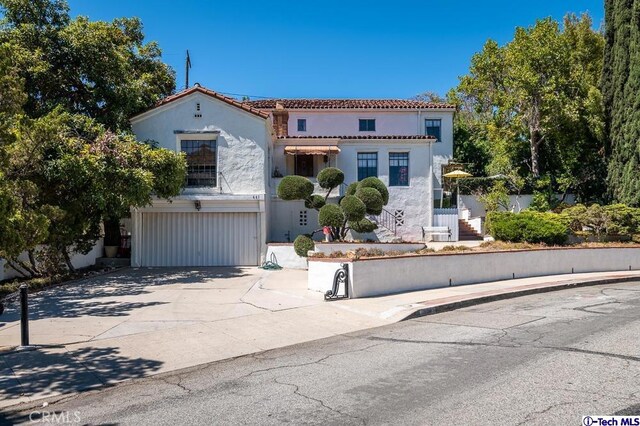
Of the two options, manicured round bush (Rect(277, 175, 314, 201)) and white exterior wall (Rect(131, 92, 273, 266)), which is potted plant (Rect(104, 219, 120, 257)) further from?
manicured round bush (Rect(277, 175, 314, 201))

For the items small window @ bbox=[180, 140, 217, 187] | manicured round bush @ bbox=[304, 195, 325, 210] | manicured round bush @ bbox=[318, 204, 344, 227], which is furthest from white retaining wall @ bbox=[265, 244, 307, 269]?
small window @ bbox=[180, 140, 217, 187]

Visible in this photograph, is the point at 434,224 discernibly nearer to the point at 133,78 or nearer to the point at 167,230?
the point at 167,230

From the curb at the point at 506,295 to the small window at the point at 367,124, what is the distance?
17.1 meters

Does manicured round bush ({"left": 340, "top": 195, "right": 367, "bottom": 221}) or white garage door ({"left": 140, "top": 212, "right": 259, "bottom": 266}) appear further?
white garage door ({"left": 140, "top": 212, "right": 259, "bottom": 266})

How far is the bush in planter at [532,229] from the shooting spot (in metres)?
19.4

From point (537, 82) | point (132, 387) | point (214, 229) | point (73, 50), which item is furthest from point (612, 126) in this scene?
point (132, 387)

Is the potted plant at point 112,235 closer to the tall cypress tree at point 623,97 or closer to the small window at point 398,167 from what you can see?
the small window at point 398,167

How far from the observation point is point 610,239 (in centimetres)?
2223

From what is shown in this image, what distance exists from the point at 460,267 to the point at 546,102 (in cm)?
1879

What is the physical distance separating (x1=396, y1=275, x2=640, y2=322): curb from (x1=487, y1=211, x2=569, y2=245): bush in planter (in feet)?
8.85

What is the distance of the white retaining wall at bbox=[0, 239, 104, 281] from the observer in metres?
15.4

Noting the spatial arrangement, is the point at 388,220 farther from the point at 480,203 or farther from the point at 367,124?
the point at 367,124

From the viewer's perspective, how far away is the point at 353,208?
60.8 ft

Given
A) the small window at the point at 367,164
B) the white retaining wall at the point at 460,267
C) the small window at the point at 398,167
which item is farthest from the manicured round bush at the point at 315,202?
the white retaining wall at the point at 460,267
